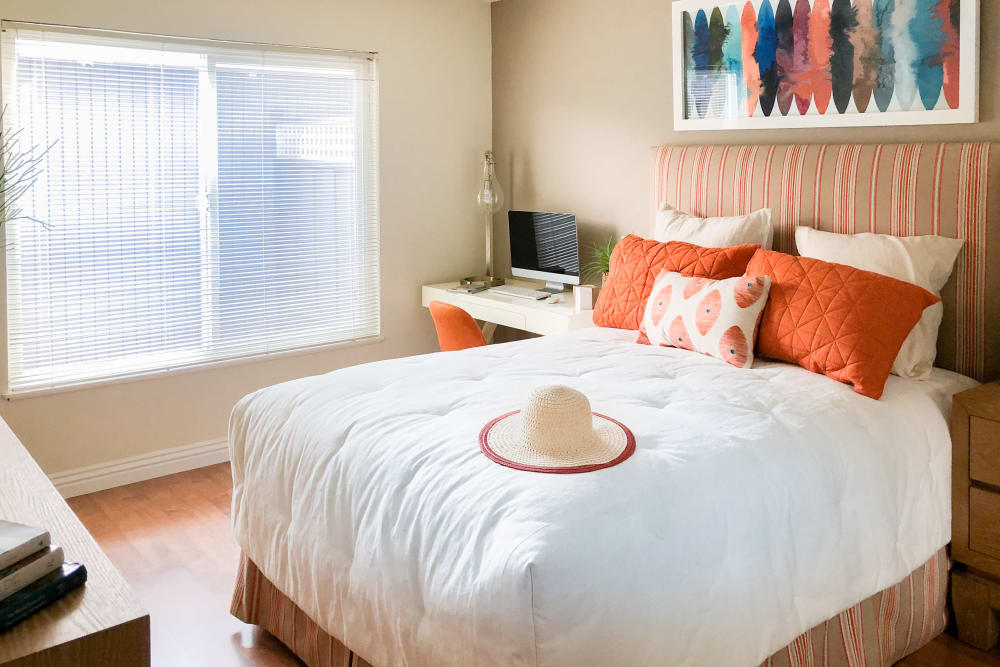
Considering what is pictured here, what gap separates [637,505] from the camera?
1685 millimetres

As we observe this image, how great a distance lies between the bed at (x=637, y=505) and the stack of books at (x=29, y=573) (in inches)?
27.3

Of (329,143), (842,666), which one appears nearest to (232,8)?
(329,143)

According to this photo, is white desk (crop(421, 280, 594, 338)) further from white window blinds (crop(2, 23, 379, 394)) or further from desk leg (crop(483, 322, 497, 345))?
white window blinds (crop(2, 23, 379, 394))

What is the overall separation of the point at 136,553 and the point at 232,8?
242cm

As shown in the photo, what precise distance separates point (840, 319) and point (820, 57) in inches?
48.3

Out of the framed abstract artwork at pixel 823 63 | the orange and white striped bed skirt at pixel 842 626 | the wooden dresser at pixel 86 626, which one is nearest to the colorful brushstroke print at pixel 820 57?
the framed abstract artwork at pixel 823 63

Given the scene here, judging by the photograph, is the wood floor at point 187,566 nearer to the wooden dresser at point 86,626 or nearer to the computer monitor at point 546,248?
the wooden dresser at point 86,626

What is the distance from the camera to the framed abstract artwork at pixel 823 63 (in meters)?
2.85

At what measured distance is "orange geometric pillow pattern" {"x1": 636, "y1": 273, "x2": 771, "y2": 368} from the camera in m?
2.71

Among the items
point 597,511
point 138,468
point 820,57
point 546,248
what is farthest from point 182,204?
point 597,511

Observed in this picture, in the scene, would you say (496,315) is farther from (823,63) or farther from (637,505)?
(637,505)

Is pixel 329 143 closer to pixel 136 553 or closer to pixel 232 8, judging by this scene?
pixel 232 8

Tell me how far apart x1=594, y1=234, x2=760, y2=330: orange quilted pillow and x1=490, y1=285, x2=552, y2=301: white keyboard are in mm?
808

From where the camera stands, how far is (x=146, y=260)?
377 centimetres
